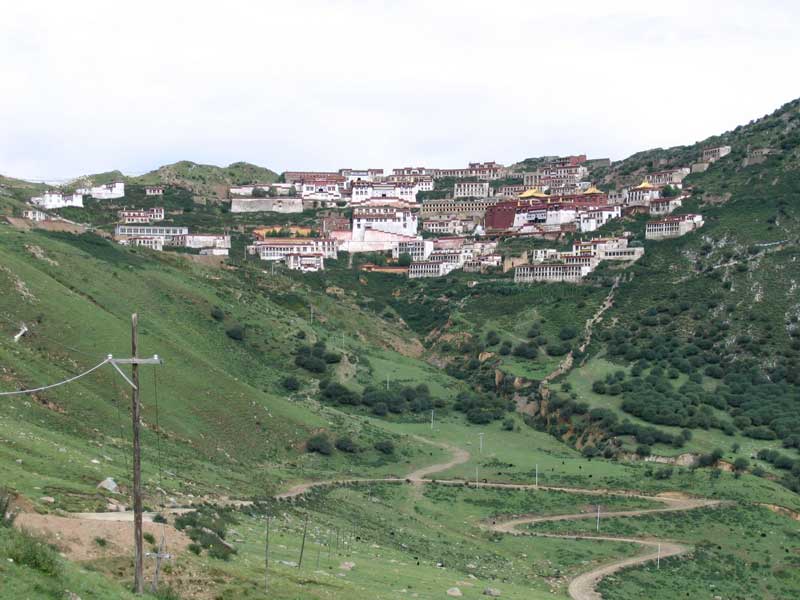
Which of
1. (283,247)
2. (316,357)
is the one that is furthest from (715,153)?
(316,357)

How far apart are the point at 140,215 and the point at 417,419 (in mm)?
58094

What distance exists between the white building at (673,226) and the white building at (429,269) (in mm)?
19947

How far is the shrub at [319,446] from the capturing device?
5647 centimetres

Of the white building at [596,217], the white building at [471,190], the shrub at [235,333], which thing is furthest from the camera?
the white building at [471,190]

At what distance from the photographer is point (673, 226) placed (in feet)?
345

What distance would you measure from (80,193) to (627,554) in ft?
312

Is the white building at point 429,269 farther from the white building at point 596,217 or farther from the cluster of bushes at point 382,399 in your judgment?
the cluster of bushes at point 382,399

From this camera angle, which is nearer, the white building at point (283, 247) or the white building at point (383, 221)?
the white building at point (283, 247)

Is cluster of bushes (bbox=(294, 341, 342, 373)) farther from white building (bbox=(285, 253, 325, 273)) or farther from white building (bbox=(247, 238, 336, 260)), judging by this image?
white building (bbox=(247, 238, 336, 260))

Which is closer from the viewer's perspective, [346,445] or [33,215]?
[346,445]

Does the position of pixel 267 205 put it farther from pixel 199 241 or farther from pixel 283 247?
pixel 199 241

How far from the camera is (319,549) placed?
103 ft

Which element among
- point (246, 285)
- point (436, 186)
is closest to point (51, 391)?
point (246, 285)

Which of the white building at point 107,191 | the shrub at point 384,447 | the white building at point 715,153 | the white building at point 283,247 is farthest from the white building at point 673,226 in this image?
the white building at point 107,191
